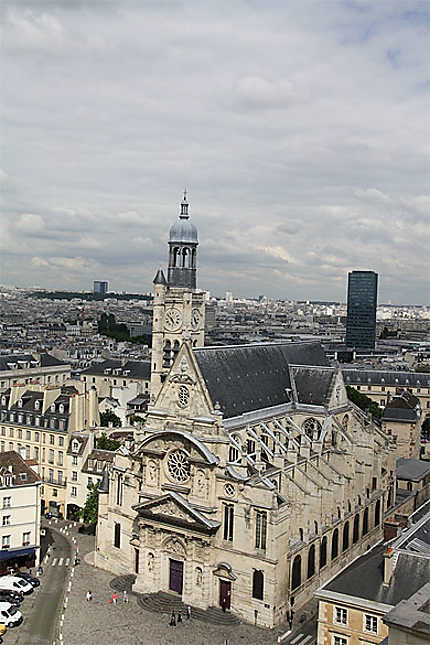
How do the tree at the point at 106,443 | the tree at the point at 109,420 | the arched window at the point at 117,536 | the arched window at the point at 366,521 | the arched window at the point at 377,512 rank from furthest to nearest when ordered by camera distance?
1. the tree at the point at 109,420
2. the tree at the point at 106,443
3. the arched window at the point at 377,512
4. the arched window at the point at 366,521
5. the arched window at the point at 117,536

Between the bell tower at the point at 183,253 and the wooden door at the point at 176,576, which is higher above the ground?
the bell tower at the point at 183,253

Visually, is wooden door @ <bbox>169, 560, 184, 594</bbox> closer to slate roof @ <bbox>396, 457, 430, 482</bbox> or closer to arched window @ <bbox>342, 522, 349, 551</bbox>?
arched window @ <bbox>342, 522, 349, 551</bbox>

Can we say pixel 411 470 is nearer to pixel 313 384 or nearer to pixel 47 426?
pixel 313 384

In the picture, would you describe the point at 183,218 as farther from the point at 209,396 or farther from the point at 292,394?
the point at 209,396

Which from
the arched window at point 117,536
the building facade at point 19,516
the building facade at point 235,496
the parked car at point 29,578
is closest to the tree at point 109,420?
the building facade at point 235,496

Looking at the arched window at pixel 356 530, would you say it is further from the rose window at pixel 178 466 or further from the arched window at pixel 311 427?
the rose window at pixel 178 466

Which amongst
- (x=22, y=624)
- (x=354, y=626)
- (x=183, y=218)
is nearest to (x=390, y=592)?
(x=354, y=626)
